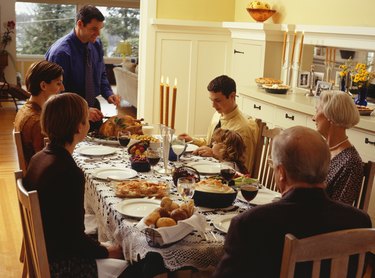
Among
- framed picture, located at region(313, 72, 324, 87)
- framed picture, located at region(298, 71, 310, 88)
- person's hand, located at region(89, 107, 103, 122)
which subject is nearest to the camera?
person's hand, located at region(89, 107, 103, 122)

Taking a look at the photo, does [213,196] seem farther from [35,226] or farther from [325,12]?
[325,12]

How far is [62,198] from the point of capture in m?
1.90

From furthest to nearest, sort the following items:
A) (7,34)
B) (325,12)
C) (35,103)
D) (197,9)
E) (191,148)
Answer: (7,34)
(197,9)
(325,12)
(191,148)
(35,103)

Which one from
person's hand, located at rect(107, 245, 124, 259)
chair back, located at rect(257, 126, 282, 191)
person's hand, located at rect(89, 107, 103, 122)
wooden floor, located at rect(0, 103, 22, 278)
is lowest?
wooden floor, located at rect(0, 103, 22, 278)

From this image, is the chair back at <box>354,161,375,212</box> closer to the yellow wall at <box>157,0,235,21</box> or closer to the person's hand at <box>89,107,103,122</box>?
the person's hand at <box>89,107,103,122</box>

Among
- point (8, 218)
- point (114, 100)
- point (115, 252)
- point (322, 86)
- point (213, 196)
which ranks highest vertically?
point (322, 86)

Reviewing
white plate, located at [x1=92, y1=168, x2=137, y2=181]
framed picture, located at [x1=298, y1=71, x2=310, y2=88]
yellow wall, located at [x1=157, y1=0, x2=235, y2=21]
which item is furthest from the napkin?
yellow wall, located at [x1=157, y1=0, x2=235, y2=21]

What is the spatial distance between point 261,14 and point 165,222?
399 cm

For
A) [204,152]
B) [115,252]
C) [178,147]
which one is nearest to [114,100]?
[204,152]

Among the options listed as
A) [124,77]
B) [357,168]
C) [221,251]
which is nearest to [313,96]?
[357,168]

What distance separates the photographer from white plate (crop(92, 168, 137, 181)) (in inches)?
97.3

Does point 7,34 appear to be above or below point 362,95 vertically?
above

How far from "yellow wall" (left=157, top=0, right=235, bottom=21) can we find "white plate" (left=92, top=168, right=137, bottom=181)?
141 inches

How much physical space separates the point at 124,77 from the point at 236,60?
12.7 ft
